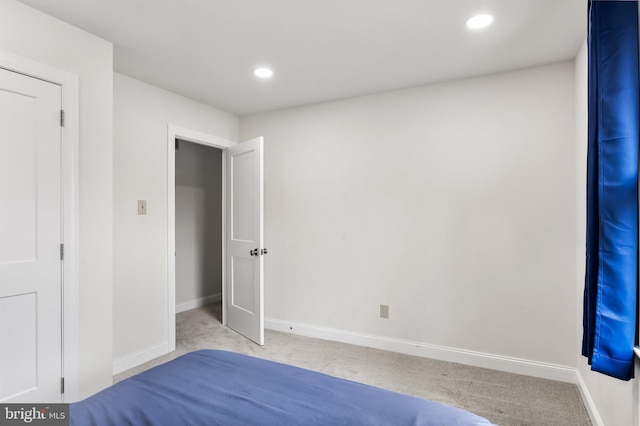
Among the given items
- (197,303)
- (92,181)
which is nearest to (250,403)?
(92,181)

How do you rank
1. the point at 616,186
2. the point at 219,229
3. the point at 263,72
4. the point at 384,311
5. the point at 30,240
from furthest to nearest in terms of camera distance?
the point at 219,229, the point at 384,311, the point at 263,72, the point at 30,240, the point at 616,186

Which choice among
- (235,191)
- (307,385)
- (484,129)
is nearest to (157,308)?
(235,191)

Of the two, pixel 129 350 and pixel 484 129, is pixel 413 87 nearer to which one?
pixel 484 129

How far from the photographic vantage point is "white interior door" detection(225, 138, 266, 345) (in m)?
3.38

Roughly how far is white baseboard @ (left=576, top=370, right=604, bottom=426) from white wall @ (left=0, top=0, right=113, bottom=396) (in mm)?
3097

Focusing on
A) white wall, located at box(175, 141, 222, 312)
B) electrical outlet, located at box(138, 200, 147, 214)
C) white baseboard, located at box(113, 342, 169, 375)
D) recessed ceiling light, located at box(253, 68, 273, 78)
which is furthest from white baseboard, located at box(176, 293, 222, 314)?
recessed ceiling light, located at box(253, 68, 273, 78)

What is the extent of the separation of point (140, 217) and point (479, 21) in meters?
3.00

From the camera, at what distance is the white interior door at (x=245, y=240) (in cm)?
338

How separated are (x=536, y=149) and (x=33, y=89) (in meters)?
3.49

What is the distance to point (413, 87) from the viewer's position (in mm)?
3156


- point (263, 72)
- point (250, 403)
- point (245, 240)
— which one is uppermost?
point (263, 72)

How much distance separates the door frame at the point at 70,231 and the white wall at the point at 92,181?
33 mm

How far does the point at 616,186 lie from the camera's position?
1437 millimetres

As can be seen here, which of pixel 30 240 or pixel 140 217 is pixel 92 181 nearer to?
pixel 30 240
